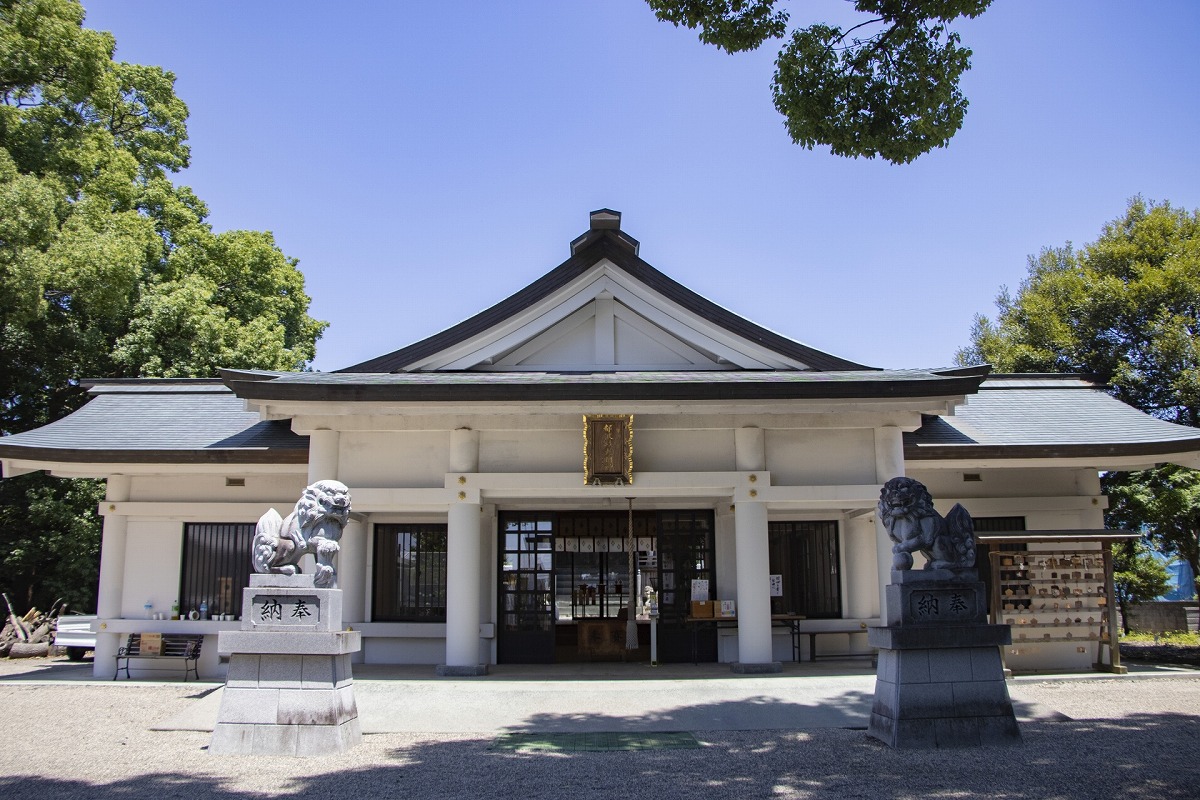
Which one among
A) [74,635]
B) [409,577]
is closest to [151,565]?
[74,635]

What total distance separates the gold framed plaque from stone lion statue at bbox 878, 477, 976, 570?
4541 mm

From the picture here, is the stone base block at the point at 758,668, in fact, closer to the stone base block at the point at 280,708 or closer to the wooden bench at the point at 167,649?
the stone base block at the point at 280,708

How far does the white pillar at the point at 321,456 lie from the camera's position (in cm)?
1315

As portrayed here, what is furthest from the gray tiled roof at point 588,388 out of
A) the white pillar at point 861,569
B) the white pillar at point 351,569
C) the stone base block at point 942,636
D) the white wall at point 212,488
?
the stone base block at point 942,636

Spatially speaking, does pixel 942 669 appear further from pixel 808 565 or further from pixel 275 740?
pixel 808 565

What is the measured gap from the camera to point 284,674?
8273 millimetres

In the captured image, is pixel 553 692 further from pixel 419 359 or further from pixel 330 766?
pixel 419 359

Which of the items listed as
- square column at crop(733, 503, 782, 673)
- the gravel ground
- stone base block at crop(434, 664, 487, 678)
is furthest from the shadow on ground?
square column at crop(733, 503, 782, 673)

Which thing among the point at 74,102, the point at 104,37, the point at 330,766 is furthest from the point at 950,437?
the point at 104,37

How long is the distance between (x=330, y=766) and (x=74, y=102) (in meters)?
20.6

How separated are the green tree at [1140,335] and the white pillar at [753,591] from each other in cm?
1039

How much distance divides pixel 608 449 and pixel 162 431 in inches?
312

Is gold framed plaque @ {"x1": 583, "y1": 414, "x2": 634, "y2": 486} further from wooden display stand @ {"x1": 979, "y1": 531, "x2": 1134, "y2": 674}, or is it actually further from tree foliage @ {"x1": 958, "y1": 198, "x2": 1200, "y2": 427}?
tree foliage @ {"x1": 958, "y1": 198, "x2": 1200, "y2": 427}

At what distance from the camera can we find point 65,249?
19.1 meters
